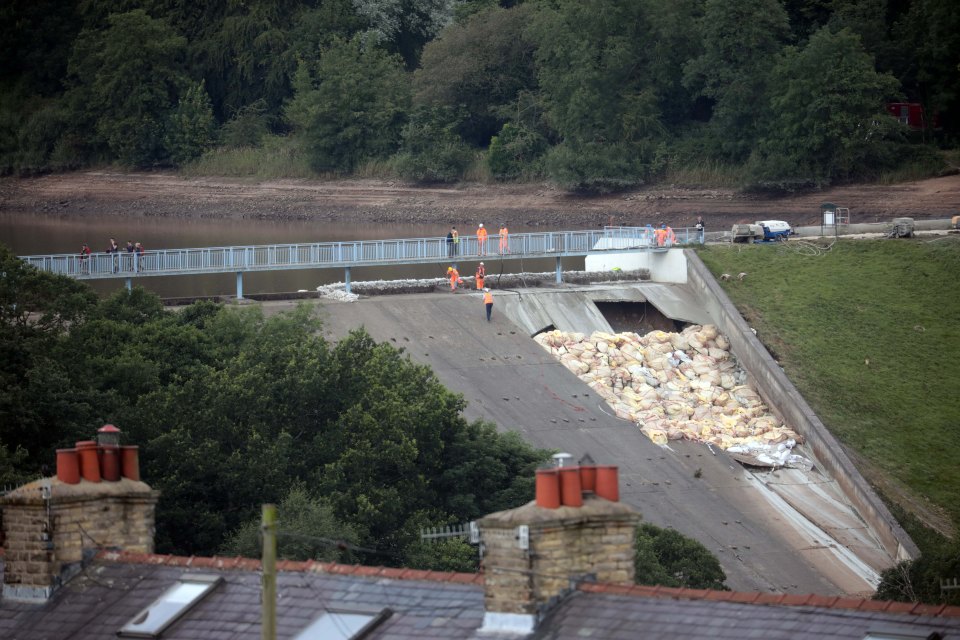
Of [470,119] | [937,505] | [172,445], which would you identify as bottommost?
[937,505]

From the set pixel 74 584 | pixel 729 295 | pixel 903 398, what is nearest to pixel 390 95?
pixel 729 295

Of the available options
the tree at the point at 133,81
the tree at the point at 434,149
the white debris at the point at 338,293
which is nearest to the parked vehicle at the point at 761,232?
the white debris at the point at 338,293

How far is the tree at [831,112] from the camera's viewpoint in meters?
73.7

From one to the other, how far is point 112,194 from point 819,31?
148ft

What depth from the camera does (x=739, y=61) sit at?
3073 inches

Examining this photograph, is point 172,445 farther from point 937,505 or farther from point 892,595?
point 937,505

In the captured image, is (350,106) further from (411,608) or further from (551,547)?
(551,547)

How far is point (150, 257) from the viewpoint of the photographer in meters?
45.9

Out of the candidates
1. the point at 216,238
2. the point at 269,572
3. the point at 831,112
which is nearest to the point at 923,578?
the point at 269,572

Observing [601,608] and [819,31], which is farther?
[819,31]

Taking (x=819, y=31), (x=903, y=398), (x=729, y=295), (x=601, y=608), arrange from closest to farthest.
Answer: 1. (x=601, y=608)
2. (x=903, y=398)
3. (x=729, y=295)
4. (x=819, y=31)

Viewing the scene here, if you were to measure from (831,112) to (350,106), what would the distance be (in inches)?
1147

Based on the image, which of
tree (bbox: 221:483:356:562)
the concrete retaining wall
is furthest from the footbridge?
tree (bbox: 221:483:356:562)

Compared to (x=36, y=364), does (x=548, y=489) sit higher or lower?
higher
